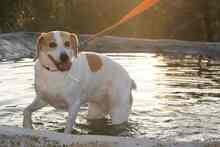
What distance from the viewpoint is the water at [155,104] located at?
575 centimetres

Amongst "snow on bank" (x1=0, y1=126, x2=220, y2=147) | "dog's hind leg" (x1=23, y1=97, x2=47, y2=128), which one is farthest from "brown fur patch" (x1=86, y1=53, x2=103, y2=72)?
"snow on bank" (x1=0, y1=126, x2=220, y2=147)

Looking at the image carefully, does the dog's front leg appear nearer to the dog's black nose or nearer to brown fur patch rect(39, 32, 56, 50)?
the dog's black nose

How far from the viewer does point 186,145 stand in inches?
156

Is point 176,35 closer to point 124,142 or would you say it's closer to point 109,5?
point 109,5

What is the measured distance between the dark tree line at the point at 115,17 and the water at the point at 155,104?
22.1 feet

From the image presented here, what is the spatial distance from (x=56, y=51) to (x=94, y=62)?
0.63m

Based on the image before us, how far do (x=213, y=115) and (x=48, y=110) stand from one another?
1.85 metres

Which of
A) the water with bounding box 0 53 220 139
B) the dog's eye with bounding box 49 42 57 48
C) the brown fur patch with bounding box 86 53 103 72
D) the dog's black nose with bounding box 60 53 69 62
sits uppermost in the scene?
the dog's eye with bounding box 49 42 57 48

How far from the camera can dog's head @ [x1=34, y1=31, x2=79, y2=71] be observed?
16.9ft

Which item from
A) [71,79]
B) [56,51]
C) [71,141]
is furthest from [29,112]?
[71,141]

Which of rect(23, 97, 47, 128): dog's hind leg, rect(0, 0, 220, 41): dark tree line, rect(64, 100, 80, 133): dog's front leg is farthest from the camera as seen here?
rect(0, 0, 220, 41): dark tree line

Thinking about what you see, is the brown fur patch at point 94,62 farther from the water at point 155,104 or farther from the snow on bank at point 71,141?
the snow on bank at point 71,141

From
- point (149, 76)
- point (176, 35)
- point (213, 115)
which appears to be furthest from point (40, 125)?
point (176, 35)

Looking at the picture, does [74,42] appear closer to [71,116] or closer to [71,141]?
[71,116]
